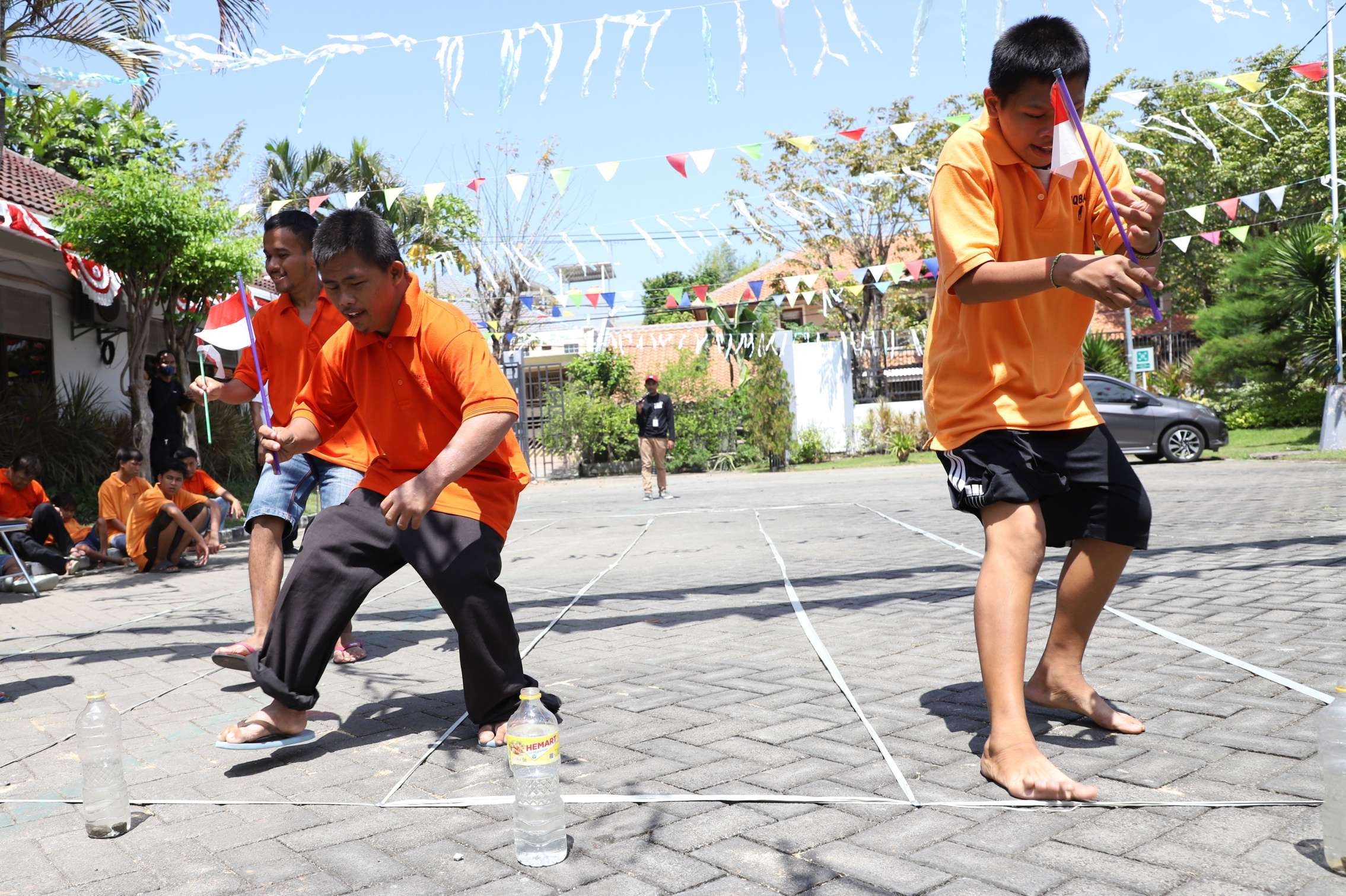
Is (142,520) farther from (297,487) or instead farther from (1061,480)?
(1061,480)

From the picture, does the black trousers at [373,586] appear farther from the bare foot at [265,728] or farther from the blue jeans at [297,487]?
the blue jeans at [297,487]

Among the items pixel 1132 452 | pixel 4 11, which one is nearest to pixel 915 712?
pixel 4 11

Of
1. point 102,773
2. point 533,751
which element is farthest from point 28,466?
point 533,751

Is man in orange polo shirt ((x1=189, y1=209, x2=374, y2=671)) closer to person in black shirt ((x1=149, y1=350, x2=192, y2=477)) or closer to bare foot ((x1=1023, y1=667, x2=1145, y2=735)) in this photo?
bare foot ((x1=1023, y1=667, x2=1145, y2=735))

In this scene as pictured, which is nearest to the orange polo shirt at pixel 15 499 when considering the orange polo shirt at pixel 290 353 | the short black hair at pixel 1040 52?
the orange polo shirt at pixel 290 353

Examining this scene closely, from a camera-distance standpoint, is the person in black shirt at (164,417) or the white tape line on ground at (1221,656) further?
the person in black shirt at (164,417)

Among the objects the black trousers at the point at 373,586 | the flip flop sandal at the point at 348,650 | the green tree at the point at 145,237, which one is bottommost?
the flip flop sandal at the point at 348,650

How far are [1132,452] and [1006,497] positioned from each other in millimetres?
16536

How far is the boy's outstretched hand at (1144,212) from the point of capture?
2.74m

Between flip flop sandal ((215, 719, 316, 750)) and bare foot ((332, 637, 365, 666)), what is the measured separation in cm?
150

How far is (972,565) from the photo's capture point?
716cm

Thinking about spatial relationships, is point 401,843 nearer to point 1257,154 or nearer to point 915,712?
point 915,712

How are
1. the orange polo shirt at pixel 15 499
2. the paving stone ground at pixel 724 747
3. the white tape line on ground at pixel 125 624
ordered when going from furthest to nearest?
the orange polo shirt at pixel 15 499 → the white tape line on ground at pixel 125 624 → the paving stone ground at pixel 724 747

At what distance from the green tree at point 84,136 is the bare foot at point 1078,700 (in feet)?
55.7
